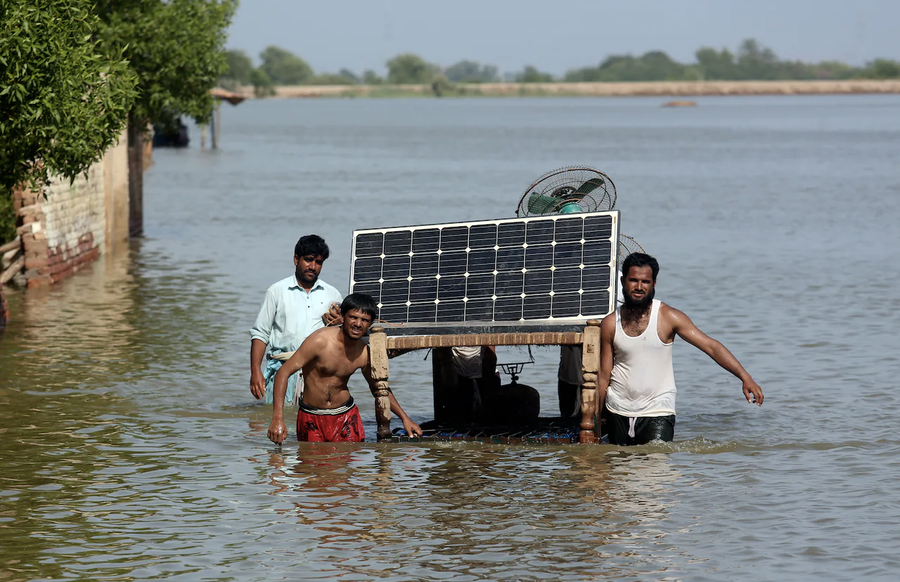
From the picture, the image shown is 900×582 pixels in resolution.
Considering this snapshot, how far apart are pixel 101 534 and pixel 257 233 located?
933 inches

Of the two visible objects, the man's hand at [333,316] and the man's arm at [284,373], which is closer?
the man's arm at [284,373]

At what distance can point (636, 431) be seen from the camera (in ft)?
36.4

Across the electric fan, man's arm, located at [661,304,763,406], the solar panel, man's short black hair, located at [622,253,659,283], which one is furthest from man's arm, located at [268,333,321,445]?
the electric fan

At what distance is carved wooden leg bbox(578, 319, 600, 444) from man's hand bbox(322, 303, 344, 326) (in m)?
1.98

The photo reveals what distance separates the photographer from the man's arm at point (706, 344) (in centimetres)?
1047

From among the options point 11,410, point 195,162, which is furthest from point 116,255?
point 195,162

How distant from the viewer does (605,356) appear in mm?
10742

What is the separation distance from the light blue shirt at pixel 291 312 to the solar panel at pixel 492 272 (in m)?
0.45

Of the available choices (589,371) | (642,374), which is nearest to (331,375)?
(589,371)

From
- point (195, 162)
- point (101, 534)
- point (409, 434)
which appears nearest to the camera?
point (101, 534)

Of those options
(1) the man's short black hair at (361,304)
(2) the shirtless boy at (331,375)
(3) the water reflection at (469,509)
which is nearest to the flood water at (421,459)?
(3) the water reflection at (469,509)

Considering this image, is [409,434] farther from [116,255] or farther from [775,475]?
[116,255]

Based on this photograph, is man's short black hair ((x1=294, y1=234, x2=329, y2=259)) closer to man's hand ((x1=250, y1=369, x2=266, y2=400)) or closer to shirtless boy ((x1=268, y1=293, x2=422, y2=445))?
shirtless boy ((x1=268, y1=293, x2=422, y2=445))

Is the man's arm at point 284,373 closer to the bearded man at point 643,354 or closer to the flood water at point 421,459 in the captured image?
the flood water at point 421,459
